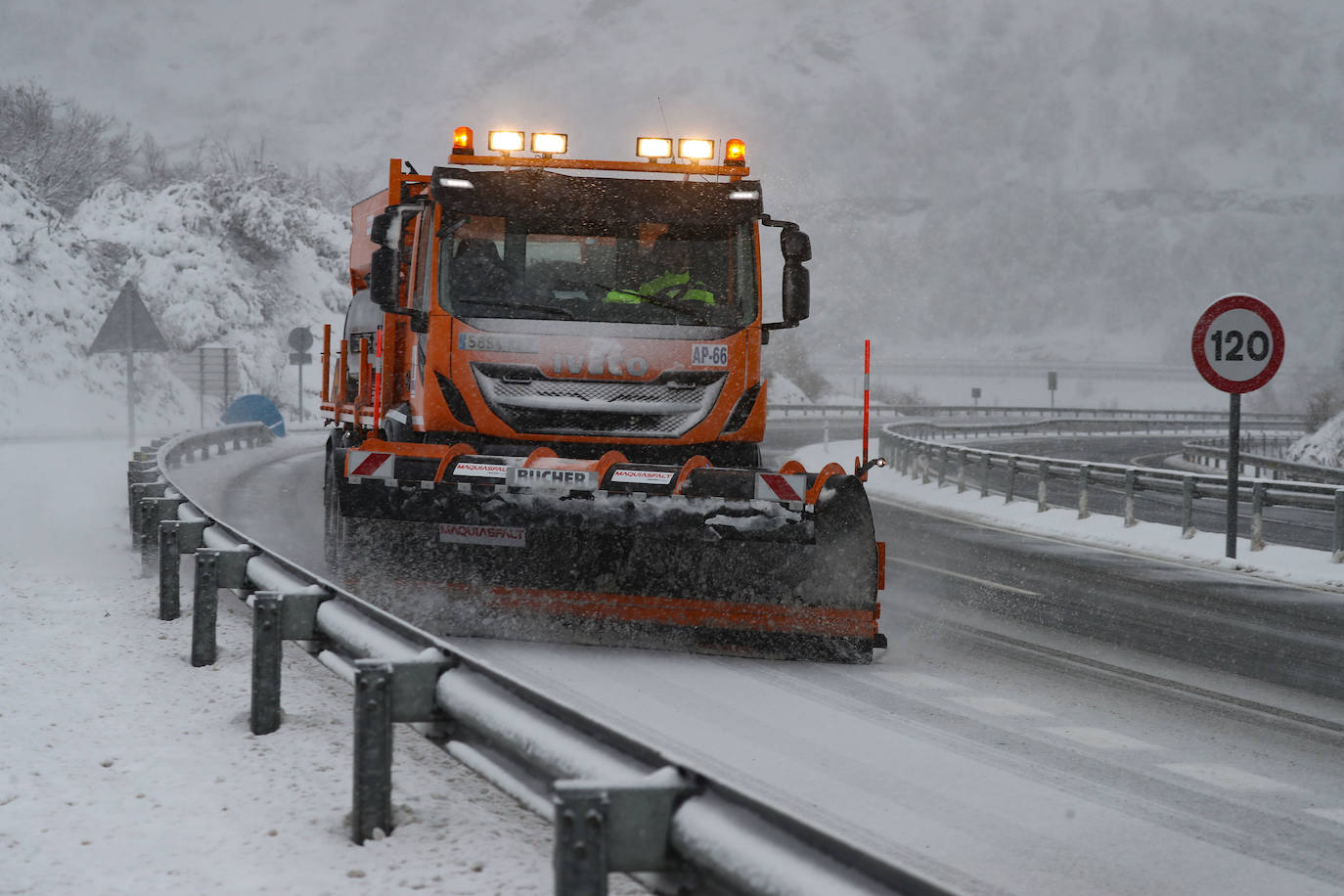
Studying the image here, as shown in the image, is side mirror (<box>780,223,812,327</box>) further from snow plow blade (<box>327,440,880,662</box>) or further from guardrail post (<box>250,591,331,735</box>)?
guardrail post (<box>250,591,331,735</box>)

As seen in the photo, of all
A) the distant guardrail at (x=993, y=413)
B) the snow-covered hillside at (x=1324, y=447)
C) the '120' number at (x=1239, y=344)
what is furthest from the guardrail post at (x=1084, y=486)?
the distant guardrail at (x=993, y=413)

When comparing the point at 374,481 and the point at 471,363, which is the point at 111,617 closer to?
the point at 374,481

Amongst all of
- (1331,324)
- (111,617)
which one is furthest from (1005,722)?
(1331,324)

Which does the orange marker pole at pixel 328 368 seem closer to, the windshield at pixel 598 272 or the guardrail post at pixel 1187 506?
the windshield at pixel 598 272

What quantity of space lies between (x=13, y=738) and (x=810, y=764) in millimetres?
3207

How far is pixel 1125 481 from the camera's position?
18.6 m

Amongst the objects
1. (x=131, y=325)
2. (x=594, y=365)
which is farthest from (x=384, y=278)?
(x=131, y=325)

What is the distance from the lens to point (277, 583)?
21.0 ft

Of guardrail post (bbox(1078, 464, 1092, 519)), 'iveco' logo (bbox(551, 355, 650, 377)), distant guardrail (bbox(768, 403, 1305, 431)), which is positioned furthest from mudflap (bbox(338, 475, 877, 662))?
distant guardrail (bbox(768, 403, 1305, 431))

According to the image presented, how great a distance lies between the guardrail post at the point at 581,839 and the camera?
2.90 m

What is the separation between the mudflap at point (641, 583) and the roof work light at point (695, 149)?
3.05 m

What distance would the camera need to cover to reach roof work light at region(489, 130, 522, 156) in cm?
1026

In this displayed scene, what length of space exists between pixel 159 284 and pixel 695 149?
49.5 meters

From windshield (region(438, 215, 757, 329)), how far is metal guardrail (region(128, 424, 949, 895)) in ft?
10.9
